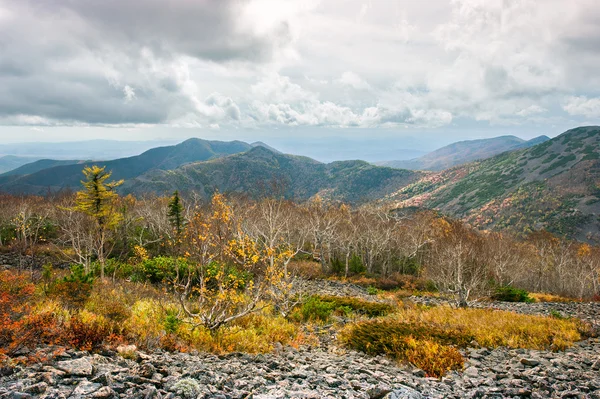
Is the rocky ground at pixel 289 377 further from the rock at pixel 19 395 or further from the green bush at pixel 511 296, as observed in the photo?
the green bush at pixel 511 296

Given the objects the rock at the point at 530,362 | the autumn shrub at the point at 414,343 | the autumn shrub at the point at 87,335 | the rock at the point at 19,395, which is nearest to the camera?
the rock at the point at 19,395

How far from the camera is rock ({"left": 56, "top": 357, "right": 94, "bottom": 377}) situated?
18.7 feet

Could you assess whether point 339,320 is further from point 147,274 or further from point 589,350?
point 147,274

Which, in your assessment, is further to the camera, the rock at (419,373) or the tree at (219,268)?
the tree at (219,268)

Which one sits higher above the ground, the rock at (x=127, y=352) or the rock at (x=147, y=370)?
the rock at (x=147, y=370)

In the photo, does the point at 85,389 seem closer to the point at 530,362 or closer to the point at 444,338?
the point at 444,338

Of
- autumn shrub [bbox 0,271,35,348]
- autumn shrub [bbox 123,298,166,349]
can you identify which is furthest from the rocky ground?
autumn shrub [bbox 0,271,35,348]

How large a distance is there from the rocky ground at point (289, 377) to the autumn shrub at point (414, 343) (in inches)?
14.9

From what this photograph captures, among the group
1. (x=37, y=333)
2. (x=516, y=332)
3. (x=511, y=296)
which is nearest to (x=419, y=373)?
(x=516, y=332)

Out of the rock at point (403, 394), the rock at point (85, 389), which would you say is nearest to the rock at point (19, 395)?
the rock at point (85, 389)

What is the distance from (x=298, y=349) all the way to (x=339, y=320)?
5.84 metres

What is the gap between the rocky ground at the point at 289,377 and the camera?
5.43 m

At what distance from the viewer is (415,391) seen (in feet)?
21.4

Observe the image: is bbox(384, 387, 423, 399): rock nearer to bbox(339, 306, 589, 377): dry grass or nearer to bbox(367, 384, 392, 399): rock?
bbox(367, 384, 392, 399): rock
